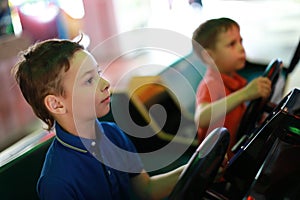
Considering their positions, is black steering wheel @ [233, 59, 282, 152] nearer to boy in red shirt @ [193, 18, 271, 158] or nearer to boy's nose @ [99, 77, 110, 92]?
boy in red shirt @ [193, 18, 271, 158]

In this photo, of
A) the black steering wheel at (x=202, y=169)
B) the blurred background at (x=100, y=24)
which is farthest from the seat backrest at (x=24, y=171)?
the blurred background at (x=100, y=24)

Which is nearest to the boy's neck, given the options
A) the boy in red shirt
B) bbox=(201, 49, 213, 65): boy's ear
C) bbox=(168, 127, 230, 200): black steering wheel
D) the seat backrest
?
the seat backrest

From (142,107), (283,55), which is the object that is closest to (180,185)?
(142,107)

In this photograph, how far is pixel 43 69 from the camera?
0.69 metres

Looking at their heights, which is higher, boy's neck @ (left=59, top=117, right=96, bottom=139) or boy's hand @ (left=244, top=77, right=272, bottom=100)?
boy's neck @ (left=59, top=117, right=96, bottom=139)

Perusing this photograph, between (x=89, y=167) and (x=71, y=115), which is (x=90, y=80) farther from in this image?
(x=89, y=167)

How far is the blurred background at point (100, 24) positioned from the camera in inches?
67.6

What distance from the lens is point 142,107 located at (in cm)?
122

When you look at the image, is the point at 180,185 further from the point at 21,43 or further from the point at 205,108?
the point at 21,43

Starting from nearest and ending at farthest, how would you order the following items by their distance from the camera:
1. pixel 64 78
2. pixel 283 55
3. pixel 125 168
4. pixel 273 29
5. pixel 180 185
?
pixel 180 185 → pixel 64 78 → pixel 125 168 → pixel 283 55 → pixel 273 29

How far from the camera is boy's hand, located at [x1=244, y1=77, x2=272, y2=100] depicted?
44.4 inches

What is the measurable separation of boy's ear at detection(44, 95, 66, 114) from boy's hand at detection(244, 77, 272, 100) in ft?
2.05

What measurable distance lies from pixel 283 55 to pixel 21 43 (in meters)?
1.45

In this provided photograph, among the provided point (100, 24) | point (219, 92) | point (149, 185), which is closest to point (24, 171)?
point (149, 185)
